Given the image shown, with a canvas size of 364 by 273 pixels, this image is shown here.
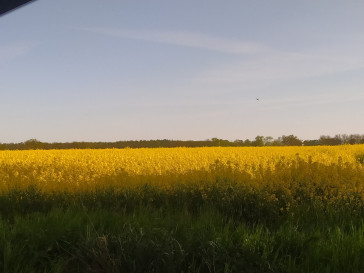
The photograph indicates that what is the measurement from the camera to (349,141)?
141ft

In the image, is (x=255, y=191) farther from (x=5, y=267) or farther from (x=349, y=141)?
(x=349, y=141)

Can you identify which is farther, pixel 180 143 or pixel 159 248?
pixel 180 143

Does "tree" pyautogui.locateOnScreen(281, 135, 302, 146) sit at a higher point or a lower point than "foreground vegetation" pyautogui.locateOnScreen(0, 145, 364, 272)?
higher

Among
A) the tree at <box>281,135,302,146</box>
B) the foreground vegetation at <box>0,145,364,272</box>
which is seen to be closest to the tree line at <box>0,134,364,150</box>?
the tree at <box>281,135,302,146</box>

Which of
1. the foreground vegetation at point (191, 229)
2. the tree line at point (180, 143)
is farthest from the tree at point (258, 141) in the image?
the foreground vegetation at point (191, 229)

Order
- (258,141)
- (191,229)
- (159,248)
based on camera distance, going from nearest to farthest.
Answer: (159,248) → (191,229) → (258,141)

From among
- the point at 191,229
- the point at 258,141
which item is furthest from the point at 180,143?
the point at 191,229

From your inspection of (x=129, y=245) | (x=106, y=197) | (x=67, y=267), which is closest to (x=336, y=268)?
(x=129, y=245)

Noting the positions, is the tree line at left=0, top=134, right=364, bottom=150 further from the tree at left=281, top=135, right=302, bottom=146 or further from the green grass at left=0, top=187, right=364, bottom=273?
the green grass at left=0, top=187, right=364, bottom=273

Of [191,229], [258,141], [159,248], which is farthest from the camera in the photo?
[258,141]

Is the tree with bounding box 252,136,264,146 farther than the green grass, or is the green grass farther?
the tree with bounding box 252,136,264,146

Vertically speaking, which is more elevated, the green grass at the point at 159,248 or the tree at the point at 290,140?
the tree at the point at 290,140

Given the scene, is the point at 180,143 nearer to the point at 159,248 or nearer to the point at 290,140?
the point at 290,140

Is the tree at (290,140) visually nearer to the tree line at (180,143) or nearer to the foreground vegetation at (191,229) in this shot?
the tree line at (180,143)
